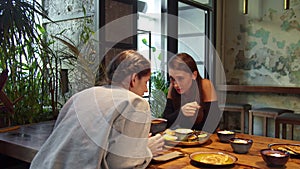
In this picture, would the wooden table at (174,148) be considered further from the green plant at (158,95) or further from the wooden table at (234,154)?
the green plant at (158,95)

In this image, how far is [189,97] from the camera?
90.1 inches

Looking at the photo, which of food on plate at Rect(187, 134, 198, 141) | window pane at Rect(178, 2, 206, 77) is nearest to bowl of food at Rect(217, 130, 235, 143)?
food on plate at Rect(187, 134, 198, 141)

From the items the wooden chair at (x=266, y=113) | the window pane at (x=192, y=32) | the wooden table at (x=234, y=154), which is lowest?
the wooden chair at (x=266, y=113)

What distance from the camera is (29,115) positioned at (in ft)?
7.29

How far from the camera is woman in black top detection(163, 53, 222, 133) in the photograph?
6.74ft

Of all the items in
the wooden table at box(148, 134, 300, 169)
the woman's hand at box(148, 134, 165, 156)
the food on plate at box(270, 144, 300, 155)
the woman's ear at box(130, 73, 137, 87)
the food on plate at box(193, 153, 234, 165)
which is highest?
the woman's ear at box(130, 73, 137, 87)

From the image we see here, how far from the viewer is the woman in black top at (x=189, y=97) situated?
2.05 meters

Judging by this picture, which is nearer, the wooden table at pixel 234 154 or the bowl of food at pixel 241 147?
the wooden table at pixel 234 154

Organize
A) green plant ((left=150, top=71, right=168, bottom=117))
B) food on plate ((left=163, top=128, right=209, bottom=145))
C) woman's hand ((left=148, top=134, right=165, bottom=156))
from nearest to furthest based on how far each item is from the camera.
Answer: woman's hand ((left=148, top=134, right=165, bottom=156)), food on plate ((left=163, top=128, right=209, bottom=145)), green plant ((left=150, top=71, right=168, bottom=117))

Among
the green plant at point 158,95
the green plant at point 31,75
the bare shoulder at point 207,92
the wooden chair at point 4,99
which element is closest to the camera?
the wooden chair at point 4,99

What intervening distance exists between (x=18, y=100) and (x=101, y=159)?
1287 millimetres

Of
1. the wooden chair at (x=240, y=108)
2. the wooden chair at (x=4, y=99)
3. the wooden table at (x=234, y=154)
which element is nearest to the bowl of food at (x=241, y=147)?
the wooden table at (x=234, y=154)

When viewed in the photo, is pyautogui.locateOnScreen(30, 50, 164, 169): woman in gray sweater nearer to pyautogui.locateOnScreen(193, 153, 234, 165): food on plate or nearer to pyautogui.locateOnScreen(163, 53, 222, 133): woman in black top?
pyautogui.locateOnScreen(193, 153, 234, 165): food on plate

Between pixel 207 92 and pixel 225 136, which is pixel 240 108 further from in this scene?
pixel 225 136
